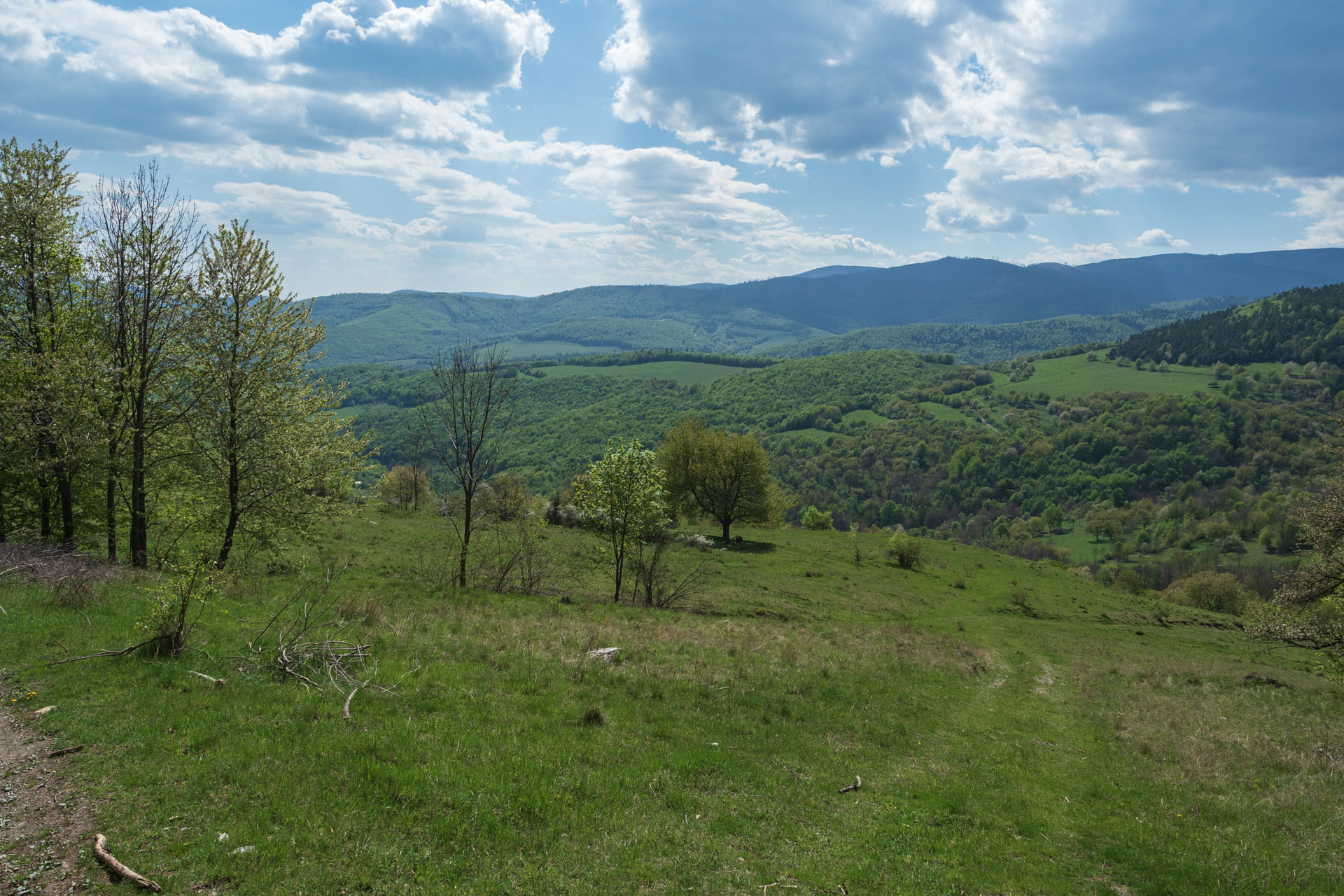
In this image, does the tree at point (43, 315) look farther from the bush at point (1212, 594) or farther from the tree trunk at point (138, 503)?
the bush at point (1212, 594)

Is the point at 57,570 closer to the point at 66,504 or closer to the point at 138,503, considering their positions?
the point at 138,503

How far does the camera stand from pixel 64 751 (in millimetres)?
8992

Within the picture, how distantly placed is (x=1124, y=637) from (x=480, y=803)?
45321mm

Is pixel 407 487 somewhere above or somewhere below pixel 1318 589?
below

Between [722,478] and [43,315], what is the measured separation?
4686cm

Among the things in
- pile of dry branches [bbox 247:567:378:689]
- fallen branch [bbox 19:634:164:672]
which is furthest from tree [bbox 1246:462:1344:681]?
fallen branch [bbox 19:634:164:672]

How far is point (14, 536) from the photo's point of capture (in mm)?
20844

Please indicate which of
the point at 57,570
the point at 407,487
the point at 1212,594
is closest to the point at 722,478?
the point at 407,487

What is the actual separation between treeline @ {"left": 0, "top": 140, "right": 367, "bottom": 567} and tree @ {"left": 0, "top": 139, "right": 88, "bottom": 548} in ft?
0.15

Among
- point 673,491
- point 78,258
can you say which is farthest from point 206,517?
point 673,491

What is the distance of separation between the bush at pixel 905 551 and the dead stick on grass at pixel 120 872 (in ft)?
181

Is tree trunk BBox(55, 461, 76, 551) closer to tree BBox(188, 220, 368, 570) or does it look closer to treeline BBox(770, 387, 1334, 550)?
tree BBox(188, 220, 368, 570)

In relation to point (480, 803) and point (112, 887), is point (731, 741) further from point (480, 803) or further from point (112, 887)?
point (112, 887)

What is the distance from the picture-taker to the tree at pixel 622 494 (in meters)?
30.0
